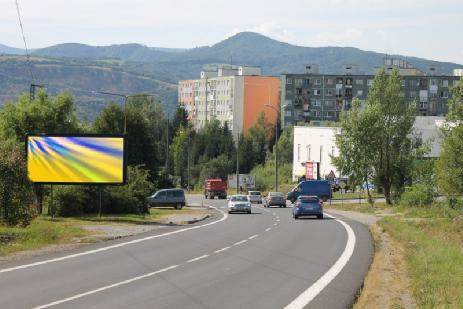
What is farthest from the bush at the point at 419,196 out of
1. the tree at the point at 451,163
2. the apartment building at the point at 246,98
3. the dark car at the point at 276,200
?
the apartment building at the point at 246,98

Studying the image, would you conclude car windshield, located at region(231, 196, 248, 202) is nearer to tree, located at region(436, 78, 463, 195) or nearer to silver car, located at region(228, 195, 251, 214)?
silver car, located at region(228, 195, 251, 214)

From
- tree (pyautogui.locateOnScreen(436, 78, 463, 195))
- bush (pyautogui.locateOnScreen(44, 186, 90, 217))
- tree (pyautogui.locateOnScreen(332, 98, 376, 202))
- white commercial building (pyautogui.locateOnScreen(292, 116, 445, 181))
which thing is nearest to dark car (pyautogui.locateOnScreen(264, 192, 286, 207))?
tree (pyautogui.locateOnScreen(332, 98, 376, 202))

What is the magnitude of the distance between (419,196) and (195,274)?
1615 inches

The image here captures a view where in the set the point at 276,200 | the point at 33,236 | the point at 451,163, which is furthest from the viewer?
the point at 276,200

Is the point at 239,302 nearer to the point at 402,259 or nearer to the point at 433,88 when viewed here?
the point at 402,259

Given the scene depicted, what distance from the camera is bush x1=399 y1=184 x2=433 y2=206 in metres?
57.9

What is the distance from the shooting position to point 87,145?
42344 millimetres

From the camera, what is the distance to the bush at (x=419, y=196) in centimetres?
5791

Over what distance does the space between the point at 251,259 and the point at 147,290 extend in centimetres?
728

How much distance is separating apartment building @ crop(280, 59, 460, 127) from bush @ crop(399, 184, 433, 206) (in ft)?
347

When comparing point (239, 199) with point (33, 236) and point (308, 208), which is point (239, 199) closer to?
point (308, 208)

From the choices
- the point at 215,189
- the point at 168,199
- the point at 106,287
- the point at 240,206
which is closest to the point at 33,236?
the point at 106,287

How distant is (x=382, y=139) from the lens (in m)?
66.1

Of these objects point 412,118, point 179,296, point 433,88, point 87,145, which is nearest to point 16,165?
point 87,145
